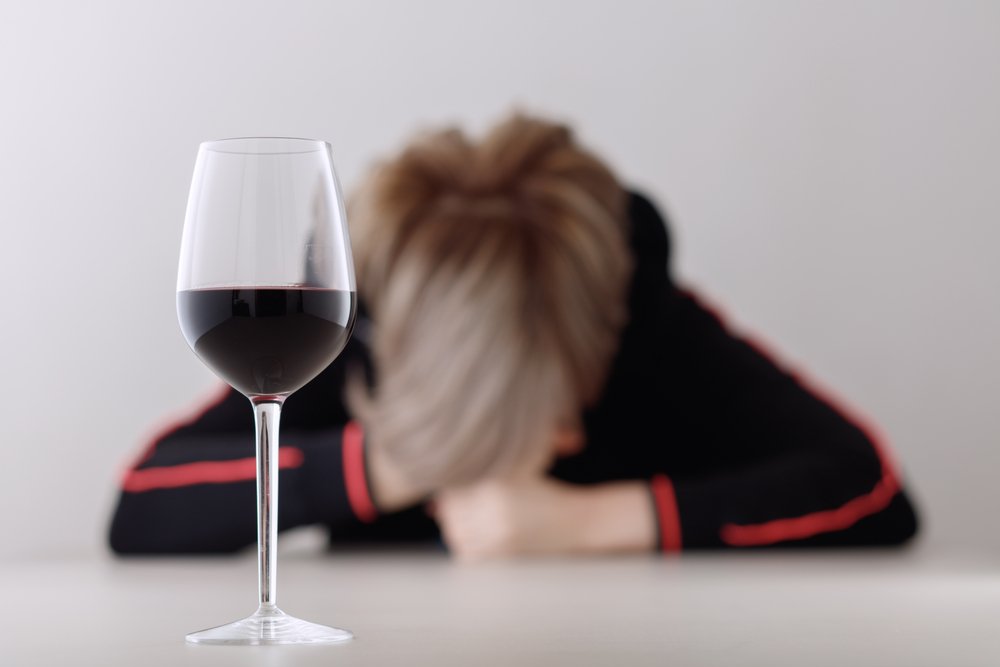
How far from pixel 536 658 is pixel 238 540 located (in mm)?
1045

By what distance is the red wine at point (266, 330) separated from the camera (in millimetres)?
612

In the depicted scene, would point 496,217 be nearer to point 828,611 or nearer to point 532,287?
point 532,287

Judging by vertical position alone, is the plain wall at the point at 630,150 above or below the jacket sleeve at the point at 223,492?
above

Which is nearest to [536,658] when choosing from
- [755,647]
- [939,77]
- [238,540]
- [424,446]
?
[755,647]

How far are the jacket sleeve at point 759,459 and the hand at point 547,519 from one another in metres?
0.04

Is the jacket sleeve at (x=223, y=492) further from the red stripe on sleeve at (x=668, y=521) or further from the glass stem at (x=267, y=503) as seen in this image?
the glass stem at (x=267, y=503)

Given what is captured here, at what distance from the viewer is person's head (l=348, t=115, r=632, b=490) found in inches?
56.2

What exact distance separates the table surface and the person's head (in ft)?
0.73

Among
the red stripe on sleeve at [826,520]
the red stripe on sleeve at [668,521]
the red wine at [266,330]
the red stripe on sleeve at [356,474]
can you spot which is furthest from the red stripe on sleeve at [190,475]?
the red wine at [266,330]

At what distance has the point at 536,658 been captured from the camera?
0.56 meters

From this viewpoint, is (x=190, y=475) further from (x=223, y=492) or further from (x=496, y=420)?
(x=496, y=420)

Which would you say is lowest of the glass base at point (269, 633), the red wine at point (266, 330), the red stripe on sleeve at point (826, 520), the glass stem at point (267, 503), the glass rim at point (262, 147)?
the red stripe on sleeve at point (826, 520)

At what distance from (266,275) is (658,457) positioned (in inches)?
56.9

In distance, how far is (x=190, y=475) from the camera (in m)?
1.57
